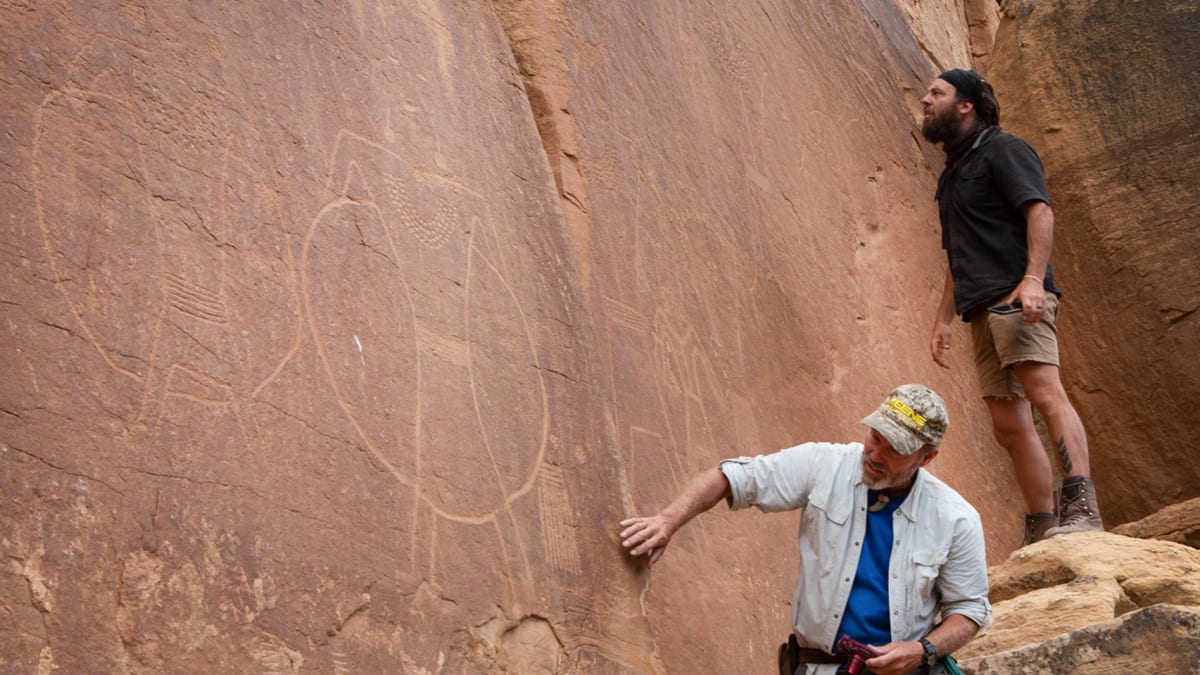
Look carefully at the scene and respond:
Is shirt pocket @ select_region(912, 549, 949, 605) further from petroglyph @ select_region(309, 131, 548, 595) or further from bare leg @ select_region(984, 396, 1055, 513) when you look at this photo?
bare leg @ select_region(984, 396, 1055, 513)

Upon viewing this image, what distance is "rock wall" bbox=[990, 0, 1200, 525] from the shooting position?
21.2ft

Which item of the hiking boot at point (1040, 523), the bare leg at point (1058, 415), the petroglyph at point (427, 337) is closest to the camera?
the petroglyph at point (427, 337)

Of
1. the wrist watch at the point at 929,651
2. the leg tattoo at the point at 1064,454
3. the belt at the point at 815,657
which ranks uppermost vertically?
the wrist watch at the point at 929,651

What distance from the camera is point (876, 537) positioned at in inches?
131

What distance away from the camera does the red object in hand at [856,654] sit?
316 centimetres

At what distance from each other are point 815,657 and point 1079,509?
62.5 inches

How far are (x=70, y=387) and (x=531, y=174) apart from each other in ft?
5.58

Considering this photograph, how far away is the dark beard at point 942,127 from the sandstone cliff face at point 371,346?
858 mm

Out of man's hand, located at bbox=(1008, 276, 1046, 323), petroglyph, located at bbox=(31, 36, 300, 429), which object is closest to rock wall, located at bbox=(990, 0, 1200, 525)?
man's hand, located at bbox=(1008, 276, 1046, 323)

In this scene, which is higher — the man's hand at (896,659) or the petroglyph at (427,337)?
the petroglyph at (427,337)

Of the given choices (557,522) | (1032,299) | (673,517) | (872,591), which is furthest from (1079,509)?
(557,522)

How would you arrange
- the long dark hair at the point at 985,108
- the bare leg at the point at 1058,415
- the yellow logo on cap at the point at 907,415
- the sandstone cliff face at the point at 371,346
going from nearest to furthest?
the sandstone cliff face at the point at 371,346 → the yellow logo on cap at the point at 907,415 → the bare leg at the point at 1058,415 → the long dark hair at the point at 985,108

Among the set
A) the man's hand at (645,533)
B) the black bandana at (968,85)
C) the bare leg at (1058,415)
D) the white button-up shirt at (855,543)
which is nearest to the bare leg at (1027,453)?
the bare leg at (1058,415)

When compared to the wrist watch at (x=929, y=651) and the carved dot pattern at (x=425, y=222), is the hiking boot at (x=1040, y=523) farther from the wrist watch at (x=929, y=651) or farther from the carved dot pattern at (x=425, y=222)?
the carved dot pattern at (x=425, y=222)
